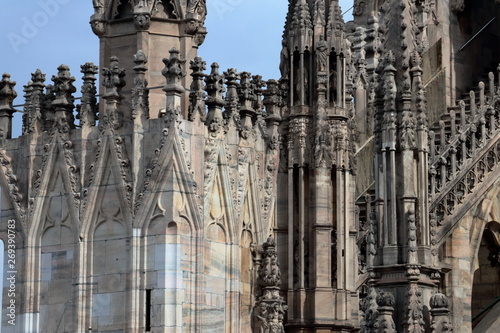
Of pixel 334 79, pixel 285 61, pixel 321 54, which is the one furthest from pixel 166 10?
pixel 334 79

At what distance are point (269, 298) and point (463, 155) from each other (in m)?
7.14

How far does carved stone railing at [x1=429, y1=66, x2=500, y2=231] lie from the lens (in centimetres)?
4019

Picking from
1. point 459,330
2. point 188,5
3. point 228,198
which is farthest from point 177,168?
point 459,330

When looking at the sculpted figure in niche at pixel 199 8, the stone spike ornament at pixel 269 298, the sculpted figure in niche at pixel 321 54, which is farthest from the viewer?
the sculpted figure in niche at pixel 321 54

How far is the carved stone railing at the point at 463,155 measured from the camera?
40.2 meters

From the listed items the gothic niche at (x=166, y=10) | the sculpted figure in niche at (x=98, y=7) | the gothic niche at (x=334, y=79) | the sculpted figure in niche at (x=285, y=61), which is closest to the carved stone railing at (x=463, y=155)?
the gothic niche at (x=334, y=79)

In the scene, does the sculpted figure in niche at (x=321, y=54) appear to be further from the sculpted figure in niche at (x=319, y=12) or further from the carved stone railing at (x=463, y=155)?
the carved stone railing at (x=463, y=155)

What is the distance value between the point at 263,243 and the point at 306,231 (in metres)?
1.42

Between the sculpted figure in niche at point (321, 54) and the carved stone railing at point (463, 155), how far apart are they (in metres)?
2.98

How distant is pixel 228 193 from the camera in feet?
120

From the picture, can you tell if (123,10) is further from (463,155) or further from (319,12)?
(463,155)

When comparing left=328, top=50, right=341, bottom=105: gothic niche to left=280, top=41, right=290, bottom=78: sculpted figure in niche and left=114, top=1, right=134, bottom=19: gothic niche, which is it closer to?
left=280, top=41, right=290, bottom=78: sculpted figure in niche

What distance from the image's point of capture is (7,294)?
3678 cm

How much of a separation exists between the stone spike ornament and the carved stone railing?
3.80m
